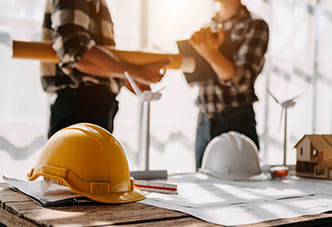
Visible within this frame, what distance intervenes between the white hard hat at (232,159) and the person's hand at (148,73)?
43 cm

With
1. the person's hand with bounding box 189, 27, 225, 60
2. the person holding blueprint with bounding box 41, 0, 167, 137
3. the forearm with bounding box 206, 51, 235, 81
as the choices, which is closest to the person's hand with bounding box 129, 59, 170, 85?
the person holding blueprint with bounding box 41, 0, 167, 137

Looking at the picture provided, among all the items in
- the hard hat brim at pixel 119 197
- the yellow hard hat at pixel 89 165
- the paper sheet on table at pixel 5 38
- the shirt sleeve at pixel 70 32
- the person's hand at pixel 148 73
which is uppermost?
the paper sheet on table at pixel 5 38

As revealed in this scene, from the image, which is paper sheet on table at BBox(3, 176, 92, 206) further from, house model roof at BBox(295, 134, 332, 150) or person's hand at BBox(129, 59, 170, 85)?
house model roof at BBox(295, 134, 332, 150)

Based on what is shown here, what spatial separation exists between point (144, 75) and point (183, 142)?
2.32 m

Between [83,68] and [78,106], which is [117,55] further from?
[78,106]

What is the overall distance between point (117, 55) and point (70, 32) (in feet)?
0.78

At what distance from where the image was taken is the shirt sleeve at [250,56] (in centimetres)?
257

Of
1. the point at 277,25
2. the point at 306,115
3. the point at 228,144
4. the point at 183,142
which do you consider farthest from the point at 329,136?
the point at 306,115

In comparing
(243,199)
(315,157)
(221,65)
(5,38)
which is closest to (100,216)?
(243,199)

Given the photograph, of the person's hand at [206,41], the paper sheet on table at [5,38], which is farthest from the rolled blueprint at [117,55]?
the paper sheet on table at [5,38]

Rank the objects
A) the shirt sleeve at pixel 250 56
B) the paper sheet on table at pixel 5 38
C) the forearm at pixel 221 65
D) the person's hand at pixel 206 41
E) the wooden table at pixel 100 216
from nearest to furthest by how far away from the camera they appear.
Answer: the wooden table at pixel 100 216 → the person's hand at pixel 206 41 → the forearm at pixel 221 65 → the shirt sleeve at pixel 250 56 → the paper sheet on table at pixel 5 38

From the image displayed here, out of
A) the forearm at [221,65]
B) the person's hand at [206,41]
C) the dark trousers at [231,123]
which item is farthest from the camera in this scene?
the dark trousers at [231,123]

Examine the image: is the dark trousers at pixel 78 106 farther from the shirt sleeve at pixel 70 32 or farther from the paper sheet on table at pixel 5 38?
the paper sheet on table at pixel 5 38

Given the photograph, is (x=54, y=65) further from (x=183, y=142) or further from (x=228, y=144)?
(x=183, y=142)
